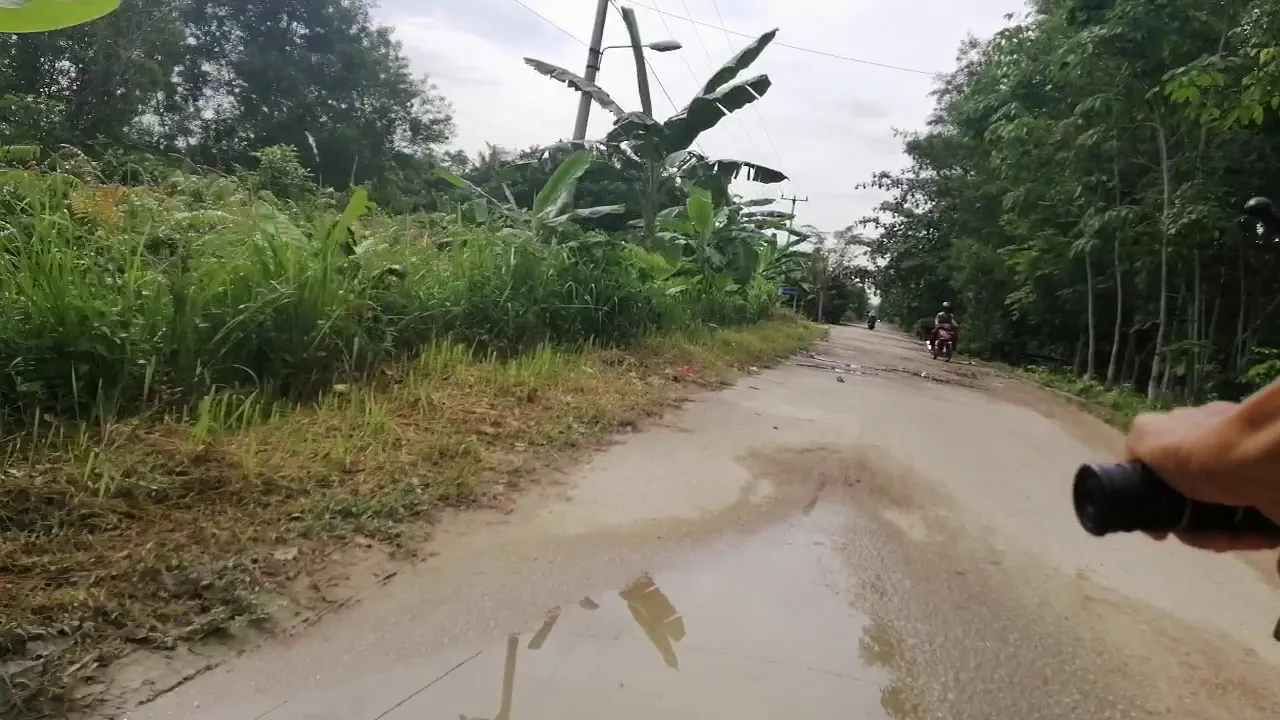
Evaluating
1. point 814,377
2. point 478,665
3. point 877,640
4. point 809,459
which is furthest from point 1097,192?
point 478,665

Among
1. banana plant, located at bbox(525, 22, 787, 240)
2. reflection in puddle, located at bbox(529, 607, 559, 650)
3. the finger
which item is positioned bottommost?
reflection in puddle, located at bbox(529, 607, 559, 650)

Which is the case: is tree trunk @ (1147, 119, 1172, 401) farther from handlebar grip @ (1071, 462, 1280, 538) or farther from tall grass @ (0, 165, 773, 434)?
handlebar grip @ (1071, 462, 1280, 538)

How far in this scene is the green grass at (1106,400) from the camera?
10475 mm

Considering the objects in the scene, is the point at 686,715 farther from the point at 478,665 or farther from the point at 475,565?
the point at 475,565

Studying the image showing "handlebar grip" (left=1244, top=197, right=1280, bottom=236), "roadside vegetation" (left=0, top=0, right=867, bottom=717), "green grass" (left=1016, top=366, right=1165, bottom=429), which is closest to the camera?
"handlebar grip" (left=1244, top=197, right=1280, bottom=236)

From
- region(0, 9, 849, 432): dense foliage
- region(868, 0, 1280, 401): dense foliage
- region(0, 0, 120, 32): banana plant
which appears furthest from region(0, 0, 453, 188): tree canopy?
region(0, 0, 120, 32): banana plant

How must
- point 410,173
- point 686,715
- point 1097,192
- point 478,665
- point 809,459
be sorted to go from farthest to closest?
1. point 410,173
2. point 1097,192
3. point 809,459
4. point 478,665
5. point 686,715

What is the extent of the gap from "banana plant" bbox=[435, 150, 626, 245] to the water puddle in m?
5.80

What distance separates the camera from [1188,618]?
138 inches

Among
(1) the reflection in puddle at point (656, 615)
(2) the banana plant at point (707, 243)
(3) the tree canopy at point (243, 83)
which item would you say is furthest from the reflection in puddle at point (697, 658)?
(3) the tree canopy at point (243, 83)

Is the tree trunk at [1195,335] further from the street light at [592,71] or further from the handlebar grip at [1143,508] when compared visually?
the handlebar grip at [1143,508]

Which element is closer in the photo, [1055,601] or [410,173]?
[1055,601]

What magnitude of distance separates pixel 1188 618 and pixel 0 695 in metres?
3.99

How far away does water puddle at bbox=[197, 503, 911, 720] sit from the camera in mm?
2346
